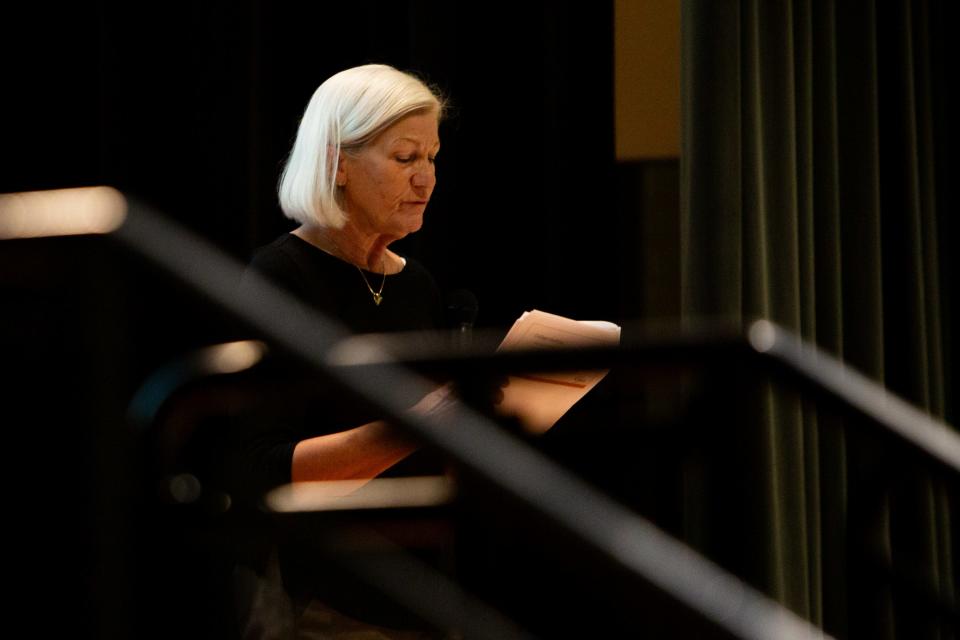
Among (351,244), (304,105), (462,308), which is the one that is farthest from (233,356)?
(304,105)

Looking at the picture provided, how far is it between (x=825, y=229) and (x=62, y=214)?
2774 millimetres

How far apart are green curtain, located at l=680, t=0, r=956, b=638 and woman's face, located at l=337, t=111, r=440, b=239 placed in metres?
1.10

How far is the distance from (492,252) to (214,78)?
0.71 metres

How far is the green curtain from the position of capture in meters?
3.13

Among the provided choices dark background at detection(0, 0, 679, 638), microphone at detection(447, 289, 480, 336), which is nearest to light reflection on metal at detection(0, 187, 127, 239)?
microphone at detection(447, 289, 480, 336)

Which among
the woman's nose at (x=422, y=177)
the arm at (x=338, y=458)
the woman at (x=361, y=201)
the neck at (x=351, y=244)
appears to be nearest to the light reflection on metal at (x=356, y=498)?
the arm at (x=338, y=458)

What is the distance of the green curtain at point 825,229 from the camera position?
3133 mm

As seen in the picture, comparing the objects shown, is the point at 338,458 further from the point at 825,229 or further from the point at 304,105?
the point at 825,229

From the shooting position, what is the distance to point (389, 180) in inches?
84.9

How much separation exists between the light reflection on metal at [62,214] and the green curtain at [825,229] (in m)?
2.36

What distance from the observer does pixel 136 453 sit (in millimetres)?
774

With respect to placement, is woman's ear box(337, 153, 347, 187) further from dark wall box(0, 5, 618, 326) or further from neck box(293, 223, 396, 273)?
dark wall box(0, 5, 618, 326)

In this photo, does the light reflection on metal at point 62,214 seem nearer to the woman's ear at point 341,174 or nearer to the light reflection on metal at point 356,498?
the light reflection on metal at point 356,498

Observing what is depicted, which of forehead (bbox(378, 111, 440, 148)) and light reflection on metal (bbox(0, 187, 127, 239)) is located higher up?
forehead (bbox(378, 111, 440, 148))
